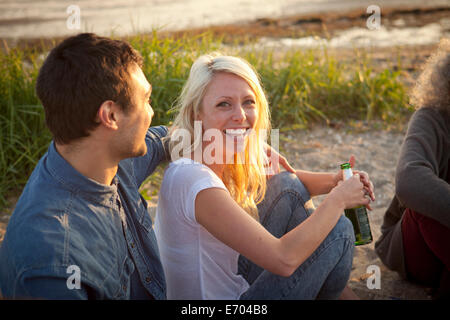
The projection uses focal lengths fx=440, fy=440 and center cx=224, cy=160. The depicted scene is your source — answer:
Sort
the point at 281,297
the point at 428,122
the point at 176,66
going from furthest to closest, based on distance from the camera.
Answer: the point at 176,66, the point at 428,122, the point at 281,297

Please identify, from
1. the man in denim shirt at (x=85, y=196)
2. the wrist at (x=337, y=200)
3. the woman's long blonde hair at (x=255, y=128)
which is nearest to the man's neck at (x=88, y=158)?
the man in denim shirt at (x=85, y=196)

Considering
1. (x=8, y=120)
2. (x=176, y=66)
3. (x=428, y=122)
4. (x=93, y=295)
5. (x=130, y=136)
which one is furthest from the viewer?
(x=176, y=66)

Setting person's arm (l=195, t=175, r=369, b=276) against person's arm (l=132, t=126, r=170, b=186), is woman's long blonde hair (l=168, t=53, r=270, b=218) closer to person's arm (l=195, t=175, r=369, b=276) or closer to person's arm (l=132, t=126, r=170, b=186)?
person's arm (l=132, t=126, r=170, b=186)

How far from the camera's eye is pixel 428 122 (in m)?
2.85

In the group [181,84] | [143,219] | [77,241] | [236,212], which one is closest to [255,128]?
[236,212]

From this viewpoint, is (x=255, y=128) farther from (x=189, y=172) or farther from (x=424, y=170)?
(x=424, y=170)

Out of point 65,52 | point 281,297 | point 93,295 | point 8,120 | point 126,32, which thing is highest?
point 126,32

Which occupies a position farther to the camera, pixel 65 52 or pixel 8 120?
pixel 8 120

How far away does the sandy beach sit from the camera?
3.27 meters

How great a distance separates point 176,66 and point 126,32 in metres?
1.10

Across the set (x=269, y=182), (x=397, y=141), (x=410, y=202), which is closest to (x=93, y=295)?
(x=269, y=182)

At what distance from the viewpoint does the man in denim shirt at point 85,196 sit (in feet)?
5.09

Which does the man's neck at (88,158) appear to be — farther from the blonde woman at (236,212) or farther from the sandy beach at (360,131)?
the sandy beach at (360,131)

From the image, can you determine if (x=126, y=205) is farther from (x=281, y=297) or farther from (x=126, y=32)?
(x=126, y=32)
